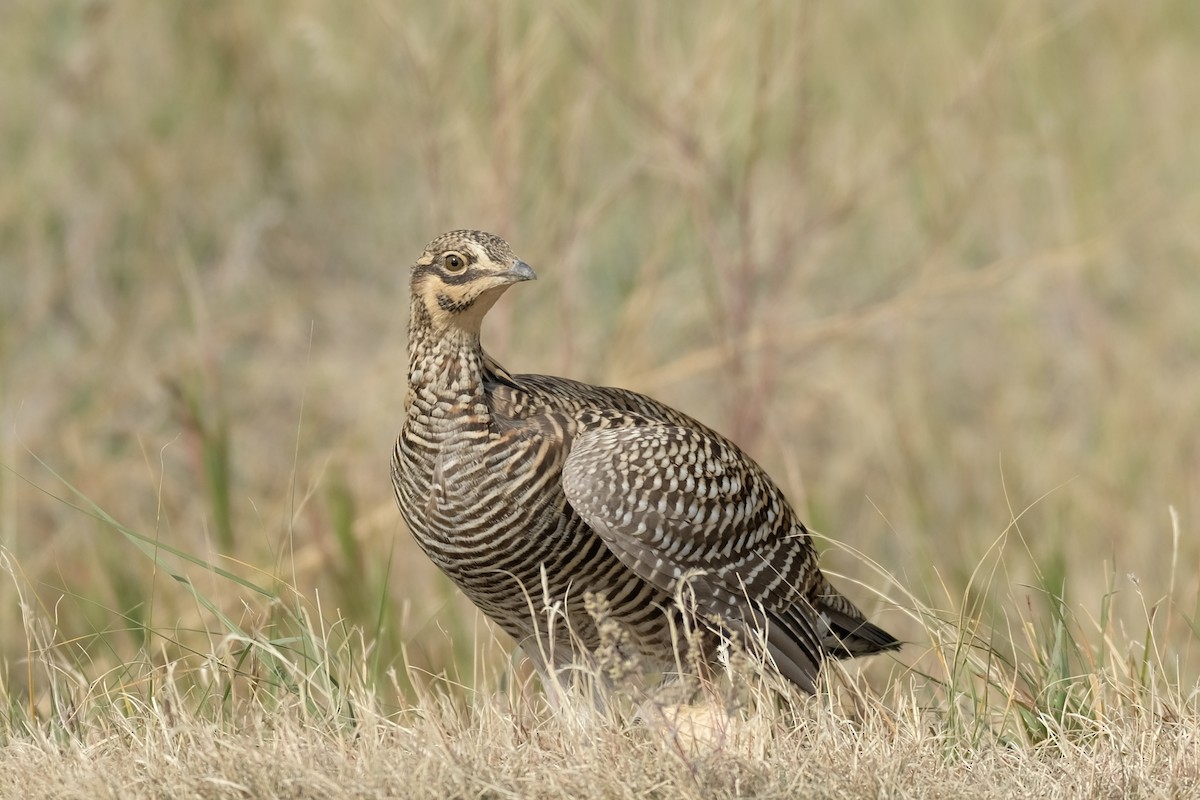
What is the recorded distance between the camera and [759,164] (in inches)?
347

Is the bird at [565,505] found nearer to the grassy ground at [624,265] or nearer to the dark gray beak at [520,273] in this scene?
the dark gray beak at [520,273]

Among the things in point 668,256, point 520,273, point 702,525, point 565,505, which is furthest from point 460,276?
point 668,256

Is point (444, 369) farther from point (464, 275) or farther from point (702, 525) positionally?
point (702, 525)

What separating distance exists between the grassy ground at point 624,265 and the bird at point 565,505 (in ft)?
3.02

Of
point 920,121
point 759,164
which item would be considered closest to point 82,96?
point 759,164

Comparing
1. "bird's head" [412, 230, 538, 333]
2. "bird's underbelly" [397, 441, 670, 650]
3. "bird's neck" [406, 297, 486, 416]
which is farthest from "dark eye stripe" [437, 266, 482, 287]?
"bird's underbelly" [397, 441, 670, 650]

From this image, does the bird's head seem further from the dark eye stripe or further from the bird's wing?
the bird's wing

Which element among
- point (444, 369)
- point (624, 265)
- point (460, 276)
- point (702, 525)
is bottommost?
point (702, 525)

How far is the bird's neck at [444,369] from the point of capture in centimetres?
413

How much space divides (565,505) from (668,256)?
15.2 feet

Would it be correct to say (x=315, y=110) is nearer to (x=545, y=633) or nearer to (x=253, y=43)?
(x=253, y=43)

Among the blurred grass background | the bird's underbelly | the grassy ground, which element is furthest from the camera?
the blurred grass background

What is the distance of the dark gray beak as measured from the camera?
4.01m

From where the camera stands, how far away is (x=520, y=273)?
4043 millimetres
